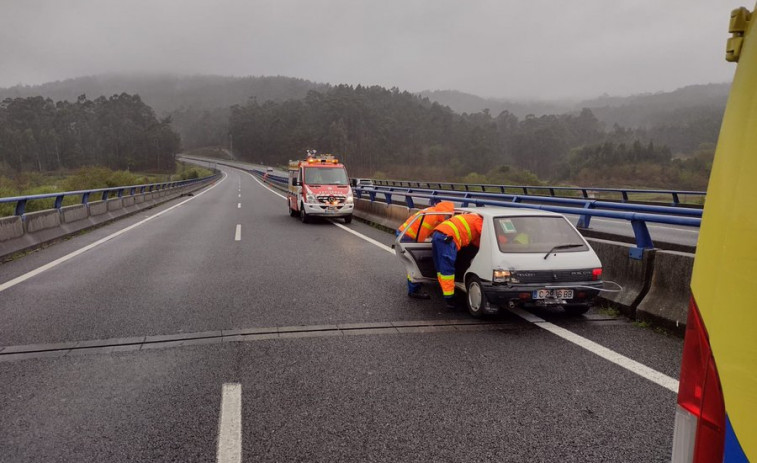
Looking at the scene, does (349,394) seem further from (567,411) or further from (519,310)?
(519,310)

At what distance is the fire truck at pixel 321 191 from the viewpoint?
16812mm

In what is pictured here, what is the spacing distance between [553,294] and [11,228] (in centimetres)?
1088

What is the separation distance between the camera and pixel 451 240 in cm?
591

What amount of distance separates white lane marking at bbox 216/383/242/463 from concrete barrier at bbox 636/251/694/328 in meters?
4.39

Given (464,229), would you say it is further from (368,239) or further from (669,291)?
(368,239)

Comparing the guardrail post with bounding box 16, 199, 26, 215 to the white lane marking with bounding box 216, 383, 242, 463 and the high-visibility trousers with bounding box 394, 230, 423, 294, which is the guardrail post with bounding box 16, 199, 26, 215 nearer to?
A: the high-visibility trousers with bounding box 394, 230, 423, 294

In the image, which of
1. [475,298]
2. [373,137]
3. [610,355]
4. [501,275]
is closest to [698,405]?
[610,355]

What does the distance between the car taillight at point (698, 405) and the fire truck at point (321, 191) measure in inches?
614

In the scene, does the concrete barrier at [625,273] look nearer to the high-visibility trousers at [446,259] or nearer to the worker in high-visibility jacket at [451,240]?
the worker in high-visibility jacket at [451,240]

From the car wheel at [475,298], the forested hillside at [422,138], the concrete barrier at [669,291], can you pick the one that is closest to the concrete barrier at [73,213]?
the car wheel at [475,298]

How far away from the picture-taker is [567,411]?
3.55 m

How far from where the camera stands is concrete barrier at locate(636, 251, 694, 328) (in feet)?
17.1

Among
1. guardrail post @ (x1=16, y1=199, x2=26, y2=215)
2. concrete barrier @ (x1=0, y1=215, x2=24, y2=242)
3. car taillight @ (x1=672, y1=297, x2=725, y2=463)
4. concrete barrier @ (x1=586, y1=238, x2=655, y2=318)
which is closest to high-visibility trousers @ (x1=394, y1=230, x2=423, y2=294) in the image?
concrete barrier @ (x1=586, y1=238, x2=655, y2=318)

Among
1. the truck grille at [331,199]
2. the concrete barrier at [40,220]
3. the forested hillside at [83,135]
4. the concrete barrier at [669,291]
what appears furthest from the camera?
the forested hillside at [83,135]
